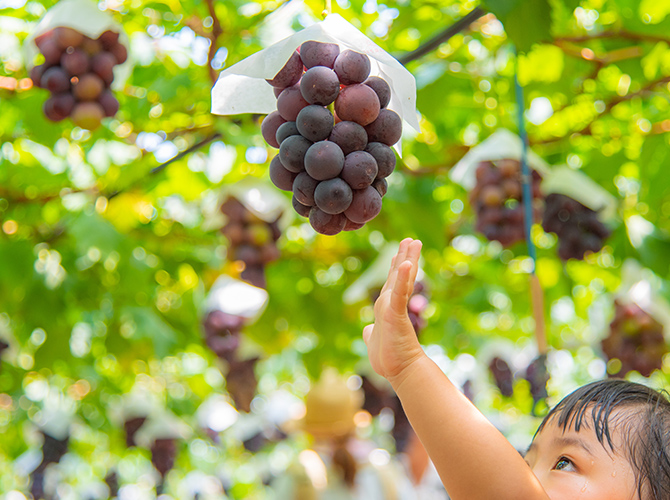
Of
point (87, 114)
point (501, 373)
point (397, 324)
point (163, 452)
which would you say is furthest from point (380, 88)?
point (163, 452)

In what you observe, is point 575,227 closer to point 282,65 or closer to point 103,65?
point 103,65

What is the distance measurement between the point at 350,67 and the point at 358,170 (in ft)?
0.36

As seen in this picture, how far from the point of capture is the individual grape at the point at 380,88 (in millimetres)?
691

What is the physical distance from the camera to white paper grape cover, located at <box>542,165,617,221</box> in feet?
6.27

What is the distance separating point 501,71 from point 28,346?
268cm

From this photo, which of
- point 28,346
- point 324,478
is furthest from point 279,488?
point 28,346

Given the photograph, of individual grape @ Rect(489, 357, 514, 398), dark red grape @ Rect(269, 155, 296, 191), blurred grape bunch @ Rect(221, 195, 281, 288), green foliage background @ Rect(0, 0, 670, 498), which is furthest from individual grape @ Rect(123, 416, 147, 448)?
dark red grape @ Rect(269, 155, 296, 191)

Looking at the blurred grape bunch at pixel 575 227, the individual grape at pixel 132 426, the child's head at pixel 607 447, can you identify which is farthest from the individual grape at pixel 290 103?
the individual grape at pixel 132 426

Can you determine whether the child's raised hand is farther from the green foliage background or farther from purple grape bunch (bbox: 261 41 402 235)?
the green foliage background

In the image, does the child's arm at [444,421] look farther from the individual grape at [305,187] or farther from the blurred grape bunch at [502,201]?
the blurred grape bunch at [502,201]

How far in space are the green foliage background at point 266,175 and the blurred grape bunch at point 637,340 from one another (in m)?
0.28

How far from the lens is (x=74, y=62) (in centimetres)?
147

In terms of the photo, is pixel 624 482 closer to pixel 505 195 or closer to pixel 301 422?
pixel 505 195

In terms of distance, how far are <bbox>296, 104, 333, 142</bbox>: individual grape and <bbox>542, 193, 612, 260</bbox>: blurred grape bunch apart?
4.72 ft
